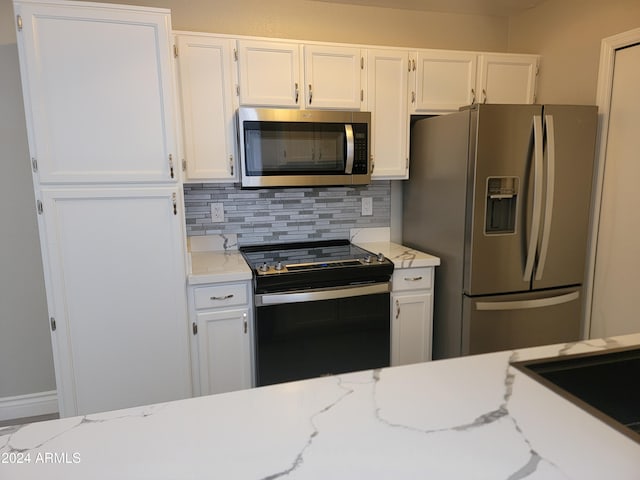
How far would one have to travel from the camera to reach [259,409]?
0.93 meters

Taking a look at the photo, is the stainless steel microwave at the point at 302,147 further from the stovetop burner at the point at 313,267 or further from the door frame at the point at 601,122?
the door frame at the point at 601,122

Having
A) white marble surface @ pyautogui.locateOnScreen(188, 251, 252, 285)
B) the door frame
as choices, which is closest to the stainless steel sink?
white marble surface @ pyautogui.locateOnScreen(188, 251, 252, 285)

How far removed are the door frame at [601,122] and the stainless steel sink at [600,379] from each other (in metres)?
1.60

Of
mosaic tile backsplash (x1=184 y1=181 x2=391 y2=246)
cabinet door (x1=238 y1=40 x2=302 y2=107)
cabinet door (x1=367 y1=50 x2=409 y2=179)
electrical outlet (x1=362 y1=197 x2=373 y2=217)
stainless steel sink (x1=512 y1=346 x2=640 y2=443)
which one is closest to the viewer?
stainless steel sink (x1=512 y1=346 x2=640 y2=443)

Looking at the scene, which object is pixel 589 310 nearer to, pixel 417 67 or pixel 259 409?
pixel 417 67

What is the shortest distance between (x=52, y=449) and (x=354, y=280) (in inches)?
67.6

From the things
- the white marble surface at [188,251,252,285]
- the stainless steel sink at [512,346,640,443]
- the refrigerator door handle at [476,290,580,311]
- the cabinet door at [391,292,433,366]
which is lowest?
the cabinet door at [391,292,433,366]

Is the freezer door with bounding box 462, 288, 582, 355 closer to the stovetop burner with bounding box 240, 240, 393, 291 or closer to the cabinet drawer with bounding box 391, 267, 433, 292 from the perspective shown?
the cabinet drawer with bounding box 391, 267, 433, 292

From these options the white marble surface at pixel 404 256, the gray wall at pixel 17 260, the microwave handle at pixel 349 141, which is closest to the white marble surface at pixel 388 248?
the white marble surface at pixel 404 256

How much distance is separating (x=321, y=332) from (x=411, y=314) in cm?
61

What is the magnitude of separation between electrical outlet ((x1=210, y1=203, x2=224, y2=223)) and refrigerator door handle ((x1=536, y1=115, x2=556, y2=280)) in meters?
1.96

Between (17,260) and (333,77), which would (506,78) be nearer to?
(333,77)

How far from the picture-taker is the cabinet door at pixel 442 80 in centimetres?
264

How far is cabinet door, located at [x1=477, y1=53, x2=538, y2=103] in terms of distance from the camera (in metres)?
2.72
